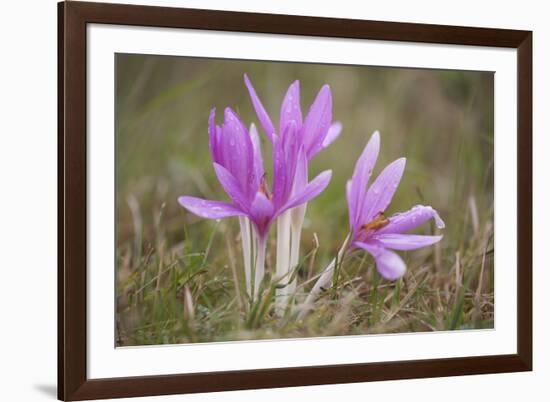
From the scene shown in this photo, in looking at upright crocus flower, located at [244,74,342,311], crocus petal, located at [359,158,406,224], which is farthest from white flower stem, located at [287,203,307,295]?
crocus petal, located at [359,158,406,224]

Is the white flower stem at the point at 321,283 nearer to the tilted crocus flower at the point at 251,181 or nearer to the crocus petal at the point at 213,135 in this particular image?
the tilted crocus flower at the point at 251,181

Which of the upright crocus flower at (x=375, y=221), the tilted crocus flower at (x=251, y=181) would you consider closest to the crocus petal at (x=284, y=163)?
the tilted crocus flower at (x=251, y=181)

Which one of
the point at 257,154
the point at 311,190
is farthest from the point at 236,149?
the point at 311,190

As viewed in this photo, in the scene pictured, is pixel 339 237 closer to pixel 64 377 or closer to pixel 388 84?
pixel 388 84

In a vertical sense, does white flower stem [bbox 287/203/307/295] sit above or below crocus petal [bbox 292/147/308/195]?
below

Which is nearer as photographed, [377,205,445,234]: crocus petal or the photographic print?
the photographic print

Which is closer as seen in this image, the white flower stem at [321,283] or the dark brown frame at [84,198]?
the dark brown frame at [84,198]

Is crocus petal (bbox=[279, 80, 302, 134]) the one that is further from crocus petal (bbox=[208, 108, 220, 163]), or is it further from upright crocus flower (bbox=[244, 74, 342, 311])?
crocus petal (bbox=[208, 108, 220, 163])
